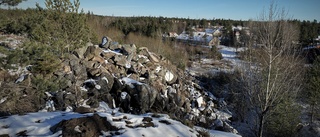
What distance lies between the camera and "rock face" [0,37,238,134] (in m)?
11.1

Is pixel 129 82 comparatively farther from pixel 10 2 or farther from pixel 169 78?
pixel 10 2

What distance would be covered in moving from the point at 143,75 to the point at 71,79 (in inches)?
233

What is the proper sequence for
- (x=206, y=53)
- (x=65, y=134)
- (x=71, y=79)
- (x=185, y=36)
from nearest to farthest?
(x=65, y=134)
(x=71, y=79)
(x=206, y=53)
(x=185, y=36)

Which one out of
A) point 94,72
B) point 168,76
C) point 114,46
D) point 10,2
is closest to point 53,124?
point 10,2

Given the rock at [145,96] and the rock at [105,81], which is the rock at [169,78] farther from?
the rock at [105,81]

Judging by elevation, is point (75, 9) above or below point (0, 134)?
above

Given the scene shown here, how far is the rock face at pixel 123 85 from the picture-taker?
36.5 feet

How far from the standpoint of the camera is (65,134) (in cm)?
415

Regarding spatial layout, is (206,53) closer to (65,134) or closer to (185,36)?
(185,36)

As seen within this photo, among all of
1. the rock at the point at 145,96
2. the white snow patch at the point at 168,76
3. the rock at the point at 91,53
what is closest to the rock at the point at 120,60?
the rock at the point at 91,53

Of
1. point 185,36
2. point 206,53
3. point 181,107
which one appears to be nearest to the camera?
point 181,107

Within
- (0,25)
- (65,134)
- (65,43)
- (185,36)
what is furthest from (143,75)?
(185,36)

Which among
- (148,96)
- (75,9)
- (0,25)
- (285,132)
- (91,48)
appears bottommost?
(285,132)

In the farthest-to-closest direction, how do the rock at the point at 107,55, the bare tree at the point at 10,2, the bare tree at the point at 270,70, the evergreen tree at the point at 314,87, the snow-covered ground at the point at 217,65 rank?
the snow-covered ground at the point at 217,65 < the rock at the point at 107,55 < the evergreen tree at the point at 314,87 < the bare tree at the point at 270,70 < the bare tree at the point at 10,2
